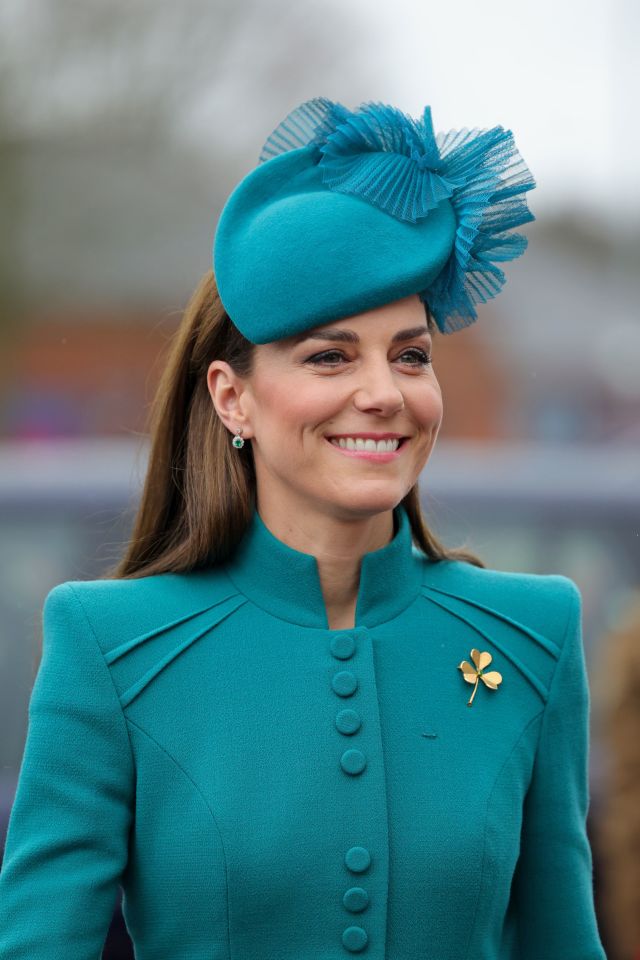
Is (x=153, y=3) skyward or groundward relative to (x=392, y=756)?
skyward

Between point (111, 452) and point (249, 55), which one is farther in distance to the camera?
point (249, 55)

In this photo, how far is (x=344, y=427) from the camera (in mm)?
2326

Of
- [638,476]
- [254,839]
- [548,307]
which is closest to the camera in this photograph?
[254,839]

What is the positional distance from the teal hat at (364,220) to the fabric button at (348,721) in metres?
0.56

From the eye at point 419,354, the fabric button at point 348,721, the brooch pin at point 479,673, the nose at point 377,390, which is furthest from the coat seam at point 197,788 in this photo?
the eye at point 419,354

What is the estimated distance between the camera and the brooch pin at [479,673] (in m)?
2.47

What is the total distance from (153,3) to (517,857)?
1379 centimetres

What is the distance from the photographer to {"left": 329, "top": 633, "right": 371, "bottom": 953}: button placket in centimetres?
226

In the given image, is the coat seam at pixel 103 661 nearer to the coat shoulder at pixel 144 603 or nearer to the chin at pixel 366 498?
the coat shoulder at pixel 144 603

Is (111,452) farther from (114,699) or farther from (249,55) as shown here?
(249,55)

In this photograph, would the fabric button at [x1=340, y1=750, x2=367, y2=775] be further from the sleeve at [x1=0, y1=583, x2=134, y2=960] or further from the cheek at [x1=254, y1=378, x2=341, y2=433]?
the cheek at [x1=254, y1=378, x2=341, y2=433]


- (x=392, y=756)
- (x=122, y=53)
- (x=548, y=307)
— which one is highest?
(x=122, y=53)

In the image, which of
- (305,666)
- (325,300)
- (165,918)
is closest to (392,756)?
(305,666)

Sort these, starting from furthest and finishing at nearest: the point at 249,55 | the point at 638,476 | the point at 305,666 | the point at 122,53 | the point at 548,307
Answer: the point at 548,307, the point at 249,55, the point at 122,53, the point at 638,476, the point at 305,666
